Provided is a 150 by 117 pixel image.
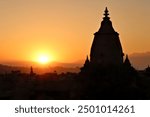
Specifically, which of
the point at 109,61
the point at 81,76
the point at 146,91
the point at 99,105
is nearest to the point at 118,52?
the point at 109,61

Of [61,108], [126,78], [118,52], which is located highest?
[118,52]

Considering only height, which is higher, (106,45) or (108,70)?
(106,45)

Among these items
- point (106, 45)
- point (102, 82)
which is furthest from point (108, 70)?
point (106, 45)

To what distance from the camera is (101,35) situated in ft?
145

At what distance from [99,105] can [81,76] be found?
1890 cm

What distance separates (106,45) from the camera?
44.1m

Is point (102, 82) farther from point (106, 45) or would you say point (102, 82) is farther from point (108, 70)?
point (106, 45)

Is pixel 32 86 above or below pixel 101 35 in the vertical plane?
below

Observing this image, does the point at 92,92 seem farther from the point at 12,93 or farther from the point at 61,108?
the point at 61,108

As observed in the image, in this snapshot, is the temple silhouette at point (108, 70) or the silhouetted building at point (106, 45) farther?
the silhouetted building at point (106, 45)

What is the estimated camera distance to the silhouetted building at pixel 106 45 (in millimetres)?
43688

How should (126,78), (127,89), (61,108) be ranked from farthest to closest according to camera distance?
(126,78) → (127,89) → (61,108)

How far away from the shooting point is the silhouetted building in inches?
1720

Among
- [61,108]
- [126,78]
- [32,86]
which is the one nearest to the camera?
[61,108]
